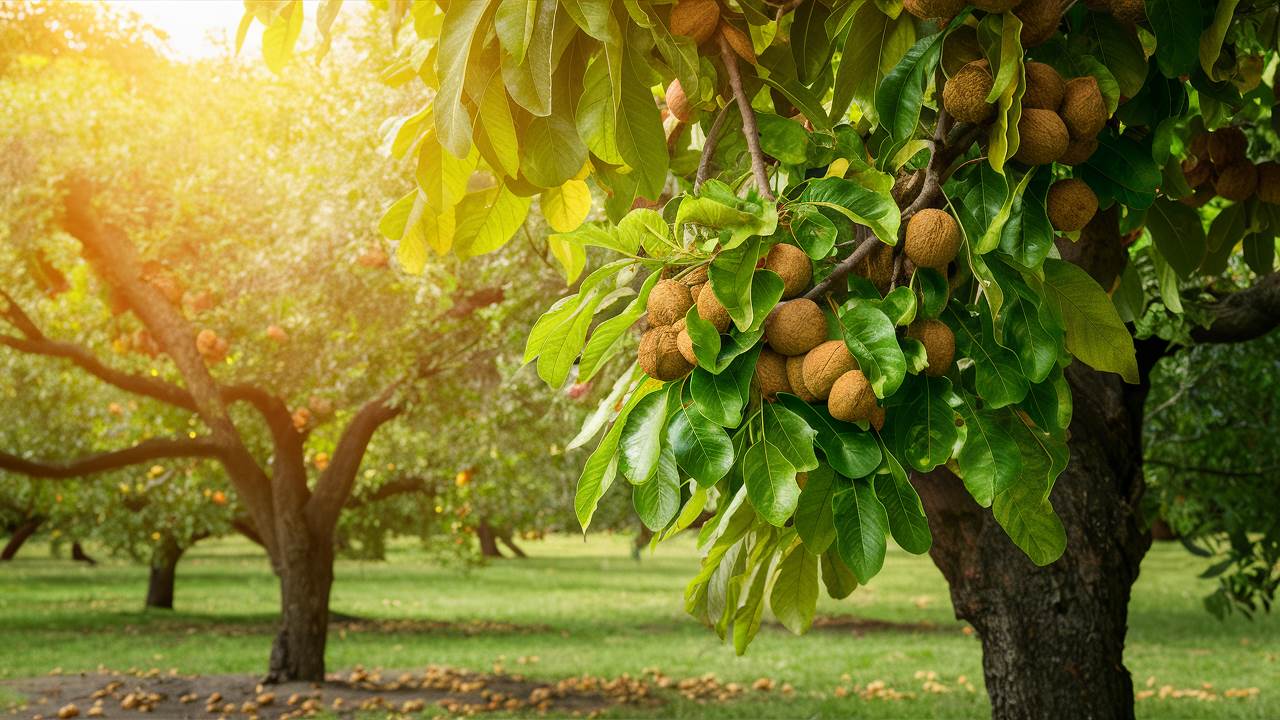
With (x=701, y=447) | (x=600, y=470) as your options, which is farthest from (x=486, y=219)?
(x=701, y=447)

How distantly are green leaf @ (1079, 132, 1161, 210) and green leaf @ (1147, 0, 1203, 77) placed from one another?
0.14 metres

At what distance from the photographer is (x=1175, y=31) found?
72.6 inches

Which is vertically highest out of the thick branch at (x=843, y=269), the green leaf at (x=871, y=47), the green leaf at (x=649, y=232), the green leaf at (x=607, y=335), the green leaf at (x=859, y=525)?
the green leaf at (x=871, y=47)

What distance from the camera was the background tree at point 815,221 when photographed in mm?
1469

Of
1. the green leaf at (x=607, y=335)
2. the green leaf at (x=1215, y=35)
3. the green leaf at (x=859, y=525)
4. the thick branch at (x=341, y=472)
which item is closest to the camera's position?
the green leaf at (x=859, y=525)

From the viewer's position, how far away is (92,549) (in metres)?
39.3

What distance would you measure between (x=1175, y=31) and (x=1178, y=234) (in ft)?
2.64

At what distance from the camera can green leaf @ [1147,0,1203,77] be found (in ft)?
6.01

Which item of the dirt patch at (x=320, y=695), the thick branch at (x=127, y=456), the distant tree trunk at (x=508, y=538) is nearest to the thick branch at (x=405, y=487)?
the dirt patch at (x=320, y=695)

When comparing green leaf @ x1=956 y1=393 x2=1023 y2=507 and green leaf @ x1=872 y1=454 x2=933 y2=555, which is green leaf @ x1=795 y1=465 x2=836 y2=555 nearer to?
green leaf @ x1=872 y1=454 x2=933 y2=555

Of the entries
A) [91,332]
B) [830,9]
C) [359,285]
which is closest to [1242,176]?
[830,9]

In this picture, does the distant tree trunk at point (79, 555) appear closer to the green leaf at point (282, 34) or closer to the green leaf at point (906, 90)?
the green leaf at point (282, 34)

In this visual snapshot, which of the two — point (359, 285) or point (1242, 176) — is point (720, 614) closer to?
point (1242, 176)

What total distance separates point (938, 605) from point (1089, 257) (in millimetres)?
16032
